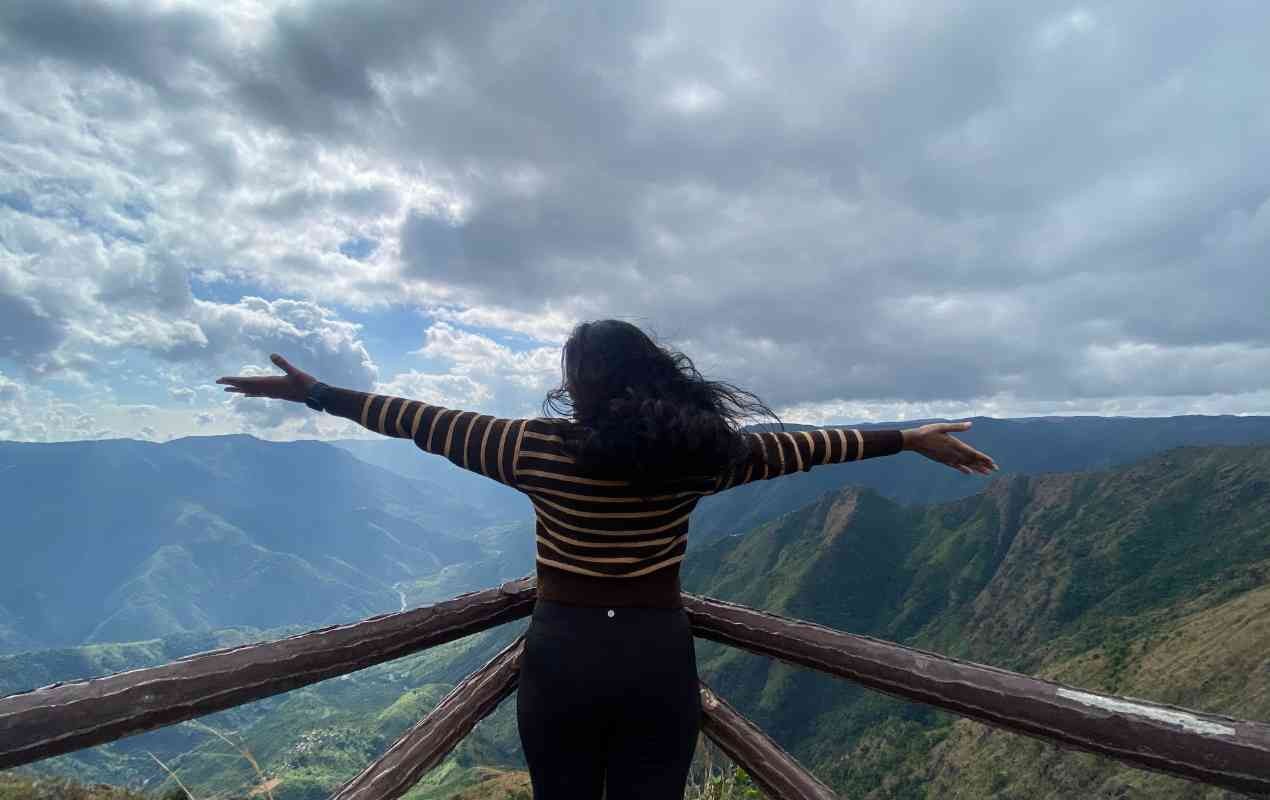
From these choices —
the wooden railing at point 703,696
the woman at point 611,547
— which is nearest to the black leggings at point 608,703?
the woman at point 611,547

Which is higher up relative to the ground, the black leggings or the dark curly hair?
the dark curly hair

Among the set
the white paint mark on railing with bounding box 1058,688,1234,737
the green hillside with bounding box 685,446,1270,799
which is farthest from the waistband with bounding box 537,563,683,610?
the green hillside with bounding box 685,446,1270,799

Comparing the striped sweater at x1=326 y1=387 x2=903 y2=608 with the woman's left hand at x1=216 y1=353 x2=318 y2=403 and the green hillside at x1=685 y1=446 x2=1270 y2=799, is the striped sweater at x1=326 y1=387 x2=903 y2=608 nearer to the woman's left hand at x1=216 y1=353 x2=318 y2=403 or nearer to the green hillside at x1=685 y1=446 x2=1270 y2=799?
the woman's left hand at x1=216 y1=353 x2=318 y2=403

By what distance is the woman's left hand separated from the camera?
9.66 ft

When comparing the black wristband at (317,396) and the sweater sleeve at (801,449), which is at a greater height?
the black wristband at (317,396)

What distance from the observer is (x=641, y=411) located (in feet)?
6.94

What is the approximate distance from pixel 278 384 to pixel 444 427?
1141 millimetres

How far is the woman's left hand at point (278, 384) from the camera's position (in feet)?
9.66

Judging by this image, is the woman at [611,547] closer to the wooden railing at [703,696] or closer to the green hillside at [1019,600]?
the wooden railing at [703,696]

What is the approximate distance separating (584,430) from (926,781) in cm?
7806

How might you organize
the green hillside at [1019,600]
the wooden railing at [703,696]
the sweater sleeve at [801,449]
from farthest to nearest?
the green hillside at [1019,600] < the sweater sleeve at [801,449] < the wooden railing at [703,696]

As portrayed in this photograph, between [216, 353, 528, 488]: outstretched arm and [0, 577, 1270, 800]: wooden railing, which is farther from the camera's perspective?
[216, 353, 528, 488]: outstretched arm

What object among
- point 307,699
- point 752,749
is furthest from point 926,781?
point 307,699

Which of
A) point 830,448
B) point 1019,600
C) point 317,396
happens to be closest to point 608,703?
point 830,448
